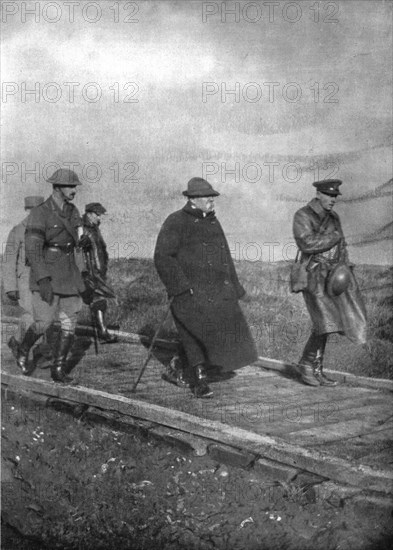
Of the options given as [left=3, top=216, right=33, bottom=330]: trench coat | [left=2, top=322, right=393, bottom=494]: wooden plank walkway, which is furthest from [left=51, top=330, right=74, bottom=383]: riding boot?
[left=3, top=216, right=33, bottom=330]: trench coat

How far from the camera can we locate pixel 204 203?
5.94m

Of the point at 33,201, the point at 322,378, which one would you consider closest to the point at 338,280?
the point at 322,378

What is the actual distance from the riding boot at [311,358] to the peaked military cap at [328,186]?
1.07 metres

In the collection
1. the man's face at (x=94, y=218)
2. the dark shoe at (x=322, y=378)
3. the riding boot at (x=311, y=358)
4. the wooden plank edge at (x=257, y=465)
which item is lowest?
the wooden plank edge at (x=257, y=465)

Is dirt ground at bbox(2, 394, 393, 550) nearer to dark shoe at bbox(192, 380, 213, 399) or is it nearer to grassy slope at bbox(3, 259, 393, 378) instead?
dark shoe at bbox(192, 380, 213, 399)

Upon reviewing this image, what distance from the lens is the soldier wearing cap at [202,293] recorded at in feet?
20.7

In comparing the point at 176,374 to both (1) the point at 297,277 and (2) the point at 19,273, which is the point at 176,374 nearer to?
(1) the point at 297,277

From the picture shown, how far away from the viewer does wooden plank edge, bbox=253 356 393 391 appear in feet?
19.6

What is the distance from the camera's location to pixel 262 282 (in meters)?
6.11

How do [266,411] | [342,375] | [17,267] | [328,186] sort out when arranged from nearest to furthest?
[328,186] → [266,411] → [342,375] → [17,267]

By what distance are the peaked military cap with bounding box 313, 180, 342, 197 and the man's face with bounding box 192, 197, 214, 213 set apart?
776 mm

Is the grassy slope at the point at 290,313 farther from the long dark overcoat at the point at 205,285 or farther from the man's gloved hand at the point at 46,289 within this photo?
the man's gloved hand at the point at 46,289

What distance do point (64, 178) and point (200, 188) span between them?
1.02 m

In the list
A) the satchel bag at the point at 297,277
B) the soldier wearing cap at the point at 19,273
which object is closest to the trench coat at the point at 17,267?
the soldier wearing cap at the point at 19,273
